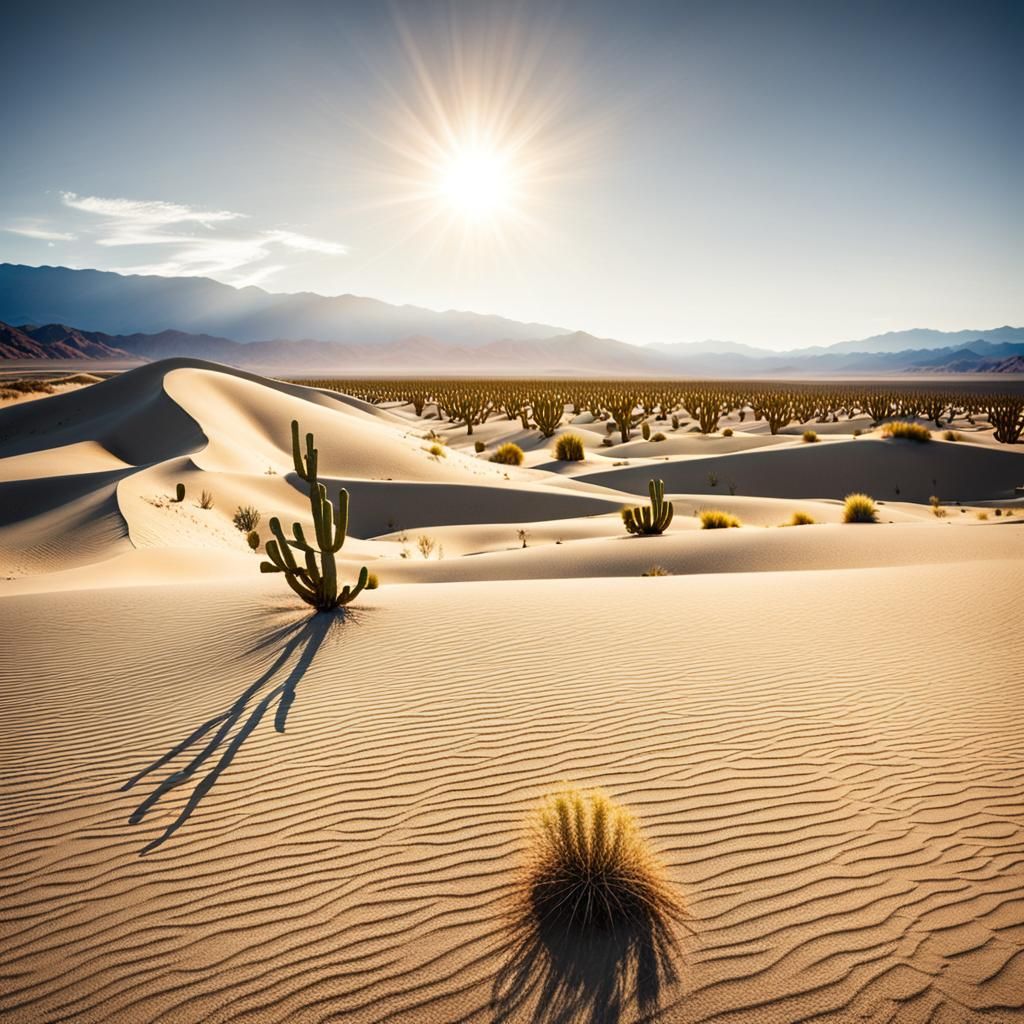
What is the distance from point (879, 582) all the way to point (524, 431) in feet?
93.7

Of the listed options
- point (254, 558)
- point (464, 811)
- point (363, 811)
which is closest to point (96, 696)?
point (363, 811)

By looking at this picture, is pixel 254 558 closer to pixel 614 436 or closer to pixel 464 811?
pixel 464 811

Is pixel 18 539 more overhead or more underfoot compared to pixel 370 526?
more overhead

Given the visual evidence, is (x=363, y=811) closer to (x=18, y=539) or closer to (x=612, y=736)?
(x=612, y=736)

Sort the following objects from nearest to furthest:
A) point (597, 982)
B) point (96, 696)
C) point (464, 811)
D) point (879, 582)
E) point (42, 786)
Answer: point (597, 982), point (464, 811), point (42, 786), point (96, 696), point (879, 582)

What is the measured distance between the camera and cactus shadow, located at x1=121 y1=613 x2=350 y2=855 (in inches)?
153

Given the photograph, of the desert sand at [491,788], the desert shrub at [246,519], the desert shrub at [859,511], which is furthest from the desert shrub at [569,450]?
the desert sand at [491,788]

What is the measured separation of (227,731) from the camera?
4.67 metres

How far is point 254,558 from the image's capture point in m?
12.2

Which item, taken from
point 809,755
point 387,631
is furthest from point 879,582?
point 387,631

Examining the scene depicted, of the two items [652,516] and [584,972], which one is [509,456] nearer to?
[652,516]

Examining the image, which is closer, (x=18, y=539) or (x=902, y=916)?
(x=902, y=916)

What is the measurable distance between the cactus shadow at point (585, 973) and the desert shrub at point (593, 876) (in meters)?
0.04

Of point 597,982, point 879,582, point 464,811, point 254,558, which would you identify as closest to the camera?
point 597,982
